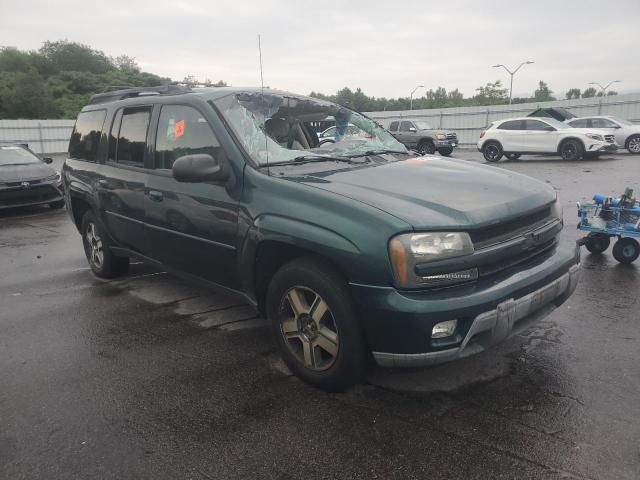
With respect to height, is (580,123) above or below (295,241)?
above

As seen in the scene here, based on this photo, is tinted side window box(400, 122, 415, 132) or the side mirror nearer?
the side mirror

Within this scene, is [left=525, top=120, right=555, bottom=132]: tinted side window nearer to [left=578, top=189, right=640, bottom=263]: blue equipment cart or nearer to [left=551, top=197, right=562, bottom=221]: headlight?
[left=578, top=189, right=640, bottom=263]: blue equipment cart

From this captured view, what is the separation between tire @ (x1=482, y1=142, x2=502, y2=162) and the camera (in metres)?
19.8

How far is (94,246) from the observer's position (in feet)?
18.7

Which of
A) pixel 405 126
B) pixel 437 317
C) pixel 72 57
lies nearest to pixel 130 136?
pixel 437 317

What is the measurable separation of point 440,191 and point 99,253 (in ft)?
13.2

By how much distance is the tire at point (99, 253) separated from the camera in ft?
17.8

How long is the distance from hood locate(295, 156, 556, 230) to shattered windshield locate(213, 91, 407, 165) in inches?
16.8

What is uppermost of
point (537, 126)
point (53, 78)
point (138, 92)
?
point (53, 78)

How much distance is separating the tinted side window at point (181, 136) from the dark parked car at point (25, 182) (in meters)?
7.80

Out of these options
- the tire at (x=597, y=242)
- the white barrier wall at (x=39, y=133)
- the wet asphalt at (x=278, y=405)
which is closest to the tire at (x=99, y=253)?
the wet asphalt at (x=278, y=405)

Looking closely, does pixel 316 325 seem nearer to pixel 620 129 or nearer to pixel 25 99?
pixel 620 129

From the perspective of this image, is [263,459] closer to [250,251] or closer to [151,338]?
[250,251]

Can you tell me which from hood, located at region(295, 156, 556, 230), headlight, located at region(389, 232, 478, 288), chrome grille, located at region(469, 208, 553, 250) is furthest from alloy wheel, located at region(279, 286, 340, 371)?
chrome grille, located at region(469, 208, 553, 250)
